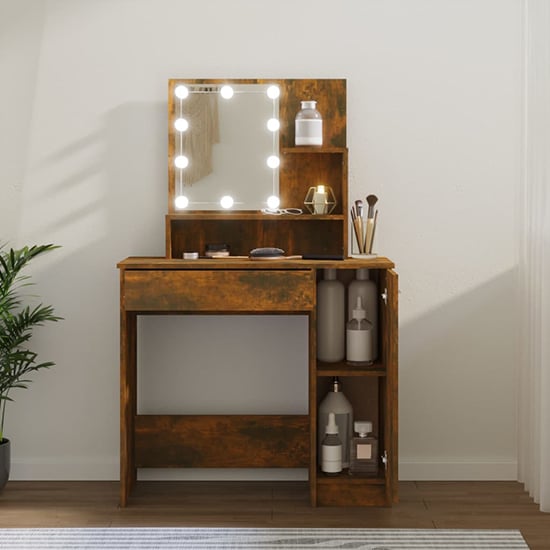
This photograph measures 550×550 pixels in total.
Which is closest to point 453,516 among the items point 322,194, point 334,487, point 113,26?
point 334,487

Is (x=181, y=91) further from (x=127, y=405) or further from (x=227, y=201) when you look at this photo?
(x=127, y=405)

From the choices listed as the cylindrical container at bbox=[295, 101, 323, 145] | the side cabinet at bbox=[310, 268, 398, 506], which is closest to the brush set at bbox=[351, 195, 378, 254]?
the side cabinet at bbox=[310, 268, 398, 506]

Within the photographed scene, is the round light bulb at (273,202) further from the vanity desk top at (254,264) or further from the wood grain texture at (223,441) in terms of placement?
the wood grain texture at (223,441)

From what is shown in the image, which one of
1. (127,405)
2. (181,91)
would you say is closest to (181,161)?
(181,91)

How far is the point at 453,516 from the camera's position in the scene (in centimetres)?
308

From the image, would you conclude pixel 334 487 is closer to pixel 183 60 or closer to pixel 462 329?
pixel 462 329

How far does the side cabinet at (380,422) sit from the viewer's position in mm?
3043

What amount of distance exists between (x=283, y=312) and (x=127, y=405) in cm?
65

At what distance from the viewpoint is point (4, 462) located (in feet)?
10.8

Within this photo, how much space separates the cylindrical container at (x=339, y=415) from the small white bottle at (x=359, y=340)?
0.14 m

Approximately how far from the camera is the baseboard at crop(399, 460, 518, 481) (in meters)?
3.49

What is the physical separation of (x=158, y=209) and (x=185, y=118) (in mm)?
366

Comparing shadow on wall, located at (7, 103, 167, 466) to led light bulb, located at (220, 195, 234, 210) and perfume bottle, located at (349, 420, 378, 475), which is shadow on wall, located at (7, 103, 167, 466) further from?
perfume bottle, located at (349, 420, 378, 475)

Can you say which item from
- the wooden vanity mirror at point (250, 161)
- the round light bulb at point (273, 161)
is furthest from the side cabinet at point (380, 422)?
the round light bulb at point (273, 161)
